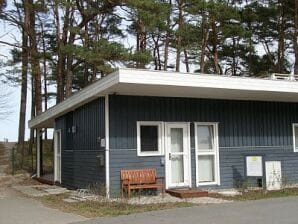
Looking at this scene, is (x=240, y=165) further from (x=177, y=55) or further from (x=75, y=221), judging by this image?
(x=177, y=55)

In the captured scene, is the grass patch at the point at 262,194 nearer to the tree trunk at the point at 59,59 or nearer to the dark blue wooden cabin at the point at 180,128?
the dark blue wooden cabin at the point at 180,128

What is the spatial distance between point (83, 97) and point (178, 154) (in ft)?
11.1

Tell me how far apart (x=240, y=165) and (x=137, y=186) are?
421cm

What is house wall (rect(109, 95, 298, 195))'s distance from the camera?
49.9 feet

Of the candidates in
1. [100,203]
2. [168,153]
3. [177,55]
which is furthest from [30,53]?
[100,203]

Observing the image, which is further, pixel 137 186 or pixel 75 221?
pixel 137 186

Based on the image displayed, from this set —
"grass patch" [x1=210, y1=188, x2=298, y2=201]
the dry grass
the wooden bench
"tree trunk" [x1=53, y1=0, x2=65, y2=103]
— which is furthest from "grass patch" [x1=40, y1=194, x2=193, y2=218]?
"tree trunk" [x1=53, y1=0, x2=65, y2=103]

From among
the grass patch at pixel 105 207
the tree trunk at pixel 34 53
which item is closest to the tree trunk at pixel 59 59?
the tree trunk at pixel 34 53

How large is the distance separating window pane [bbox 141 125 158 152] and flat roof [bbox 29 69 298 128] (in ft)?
3.39

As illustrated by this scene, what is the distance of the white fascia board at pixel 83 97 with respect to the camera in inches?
549

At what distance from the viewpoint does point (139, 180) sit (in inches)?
593

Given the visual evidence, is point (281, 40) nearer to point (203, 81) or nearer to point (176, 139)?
point (176, 139)

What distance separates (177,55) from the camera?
35.7 m

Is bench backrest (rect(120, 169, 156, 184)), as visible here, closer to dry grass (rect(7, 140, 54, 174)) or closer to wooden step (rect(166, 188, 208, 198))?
wooden step (rect(166, 188, 208, 198))
